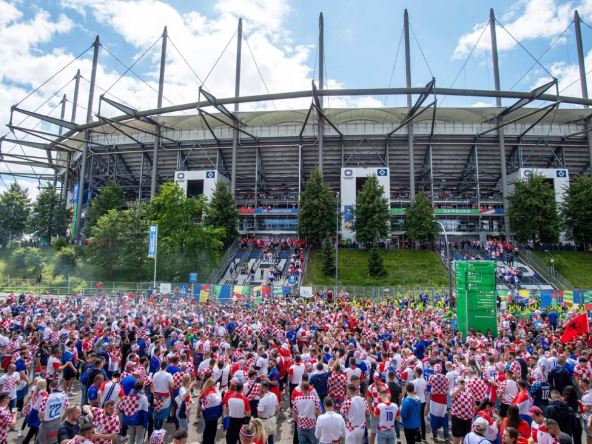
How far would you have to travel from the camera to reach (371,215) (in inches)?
1658

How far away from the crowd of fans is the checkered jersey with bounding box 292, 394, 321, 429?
19mm

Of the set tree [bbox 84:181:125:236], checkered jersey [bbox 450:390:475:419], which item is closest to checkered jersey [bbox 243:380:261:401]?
checkered jersey [bbox 450:390:475:419]

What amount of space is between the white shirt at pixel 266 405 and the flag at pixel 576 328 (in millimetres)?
11205

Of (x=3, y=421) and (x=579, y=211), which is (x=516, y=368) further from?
(x=579, y=211)

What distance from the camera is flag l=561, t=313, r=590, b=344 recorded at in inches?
515

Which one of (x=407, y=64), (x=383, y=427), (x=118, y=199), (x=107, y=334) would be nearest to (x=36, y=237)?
(x=118, y=199)

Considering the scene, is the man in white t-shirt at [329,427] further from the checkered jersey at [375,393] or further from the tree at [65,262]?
the tree at [65,262]

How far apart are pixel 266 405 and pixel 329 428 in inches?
59.4

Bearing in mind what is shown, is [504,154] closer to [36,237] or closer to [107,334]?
[107,334]

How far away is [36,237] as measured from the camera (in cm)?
5488

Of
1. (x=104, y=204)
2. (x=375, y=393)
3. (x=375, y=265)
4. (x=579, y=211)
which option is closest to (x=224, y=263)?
(x=375, y=265)

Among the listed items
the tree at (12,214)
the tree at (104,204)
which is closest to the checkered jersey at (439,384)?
the tree at (104,204)

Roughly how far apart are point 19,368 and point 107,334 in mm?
3288

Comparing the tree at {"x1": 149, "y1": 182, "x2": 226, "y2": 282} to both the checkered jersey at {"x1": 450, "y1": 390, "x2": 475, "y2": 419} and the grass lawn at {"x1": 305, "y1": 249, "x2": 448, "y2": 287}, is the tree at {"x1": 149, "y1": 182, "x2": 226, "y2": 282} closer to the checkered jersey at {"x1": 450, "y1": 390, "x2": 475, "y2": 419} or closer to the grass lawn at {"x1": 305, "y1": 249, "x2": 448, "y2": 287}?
the grass lawn at {"x1": 305, "y1": 249, "x2": 448, "y2": 287}
